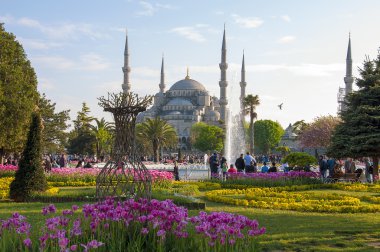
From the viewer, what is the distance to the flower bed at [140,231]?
4.73 metres

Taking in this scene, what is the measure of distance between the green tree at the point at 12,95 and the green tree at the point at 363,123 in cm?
1364

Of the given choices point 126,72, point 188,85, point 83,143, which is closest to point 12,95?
point 83,143

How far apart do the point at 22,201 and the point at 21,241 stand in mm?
8417

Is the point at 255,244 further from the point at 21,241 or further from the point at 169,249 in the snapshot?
the point at 21,241

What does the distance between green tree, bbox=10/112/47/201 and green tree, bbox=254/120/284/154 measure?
6047 centimetres

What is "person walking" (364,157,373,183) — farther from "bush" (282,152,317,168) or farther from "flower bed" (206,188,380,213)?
"flower bed" (206,188,380,213)

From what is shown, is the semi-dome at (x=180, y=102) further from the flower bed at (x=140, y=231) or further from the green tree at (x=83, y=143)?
the flower bed at (x=140, y=231)

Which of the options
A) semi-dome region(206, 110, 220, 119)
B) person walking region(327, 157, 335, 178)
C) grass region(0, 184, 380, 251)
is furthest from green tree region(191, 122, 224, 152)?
grass region(0, 184, 380, 251)

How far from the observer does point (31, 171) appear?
42.9ft

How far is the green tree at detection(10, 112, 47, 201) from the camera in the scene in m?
12.9

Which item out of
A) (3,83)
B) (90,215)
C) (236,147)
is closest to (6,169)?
(3,83)

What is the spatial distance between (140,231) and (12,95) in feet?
66.5

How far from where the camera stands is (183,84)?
110 metres

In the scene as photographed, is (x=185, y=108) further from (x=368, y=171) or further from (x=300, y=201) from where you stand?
(x=300, y=201)
